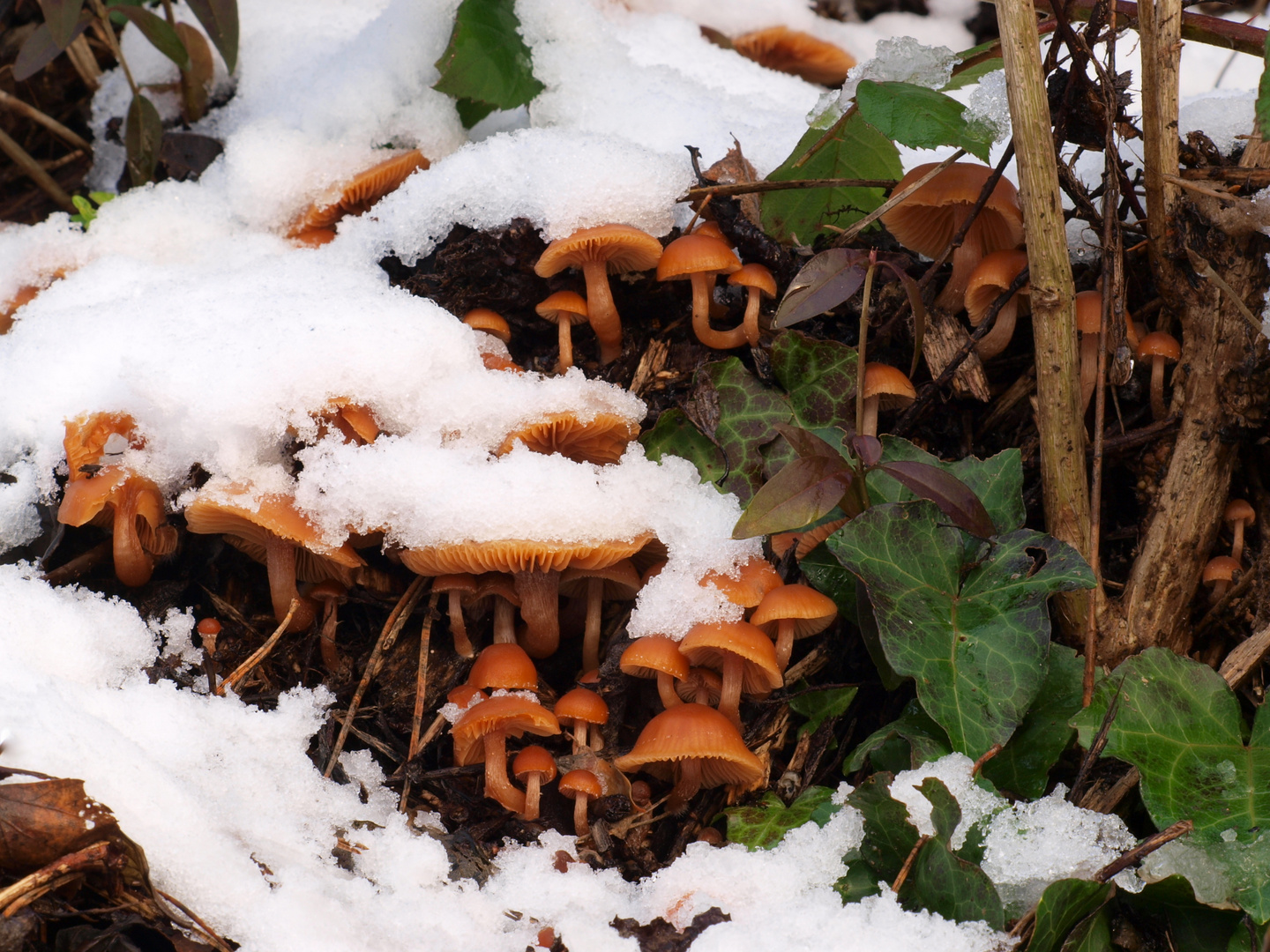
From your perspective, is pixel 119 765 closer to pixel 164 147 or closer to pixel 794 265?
pixel 794 265

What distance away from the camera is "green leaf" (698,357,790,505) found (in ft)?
8.07

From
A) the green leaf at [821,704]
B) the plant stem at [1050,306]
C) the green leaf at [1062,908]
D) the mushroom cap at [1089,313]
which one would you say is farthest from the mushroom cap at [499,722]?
the mushroom cap at [1089,313]

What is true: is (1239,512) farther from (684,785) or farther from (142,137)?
(142,137)

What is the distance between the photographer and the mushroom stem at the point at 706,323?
103 inches

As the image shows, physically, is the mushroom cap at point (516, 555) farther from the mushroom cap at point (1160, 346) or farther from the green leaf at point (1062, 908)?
the mushroom cap at point (1160, 346)

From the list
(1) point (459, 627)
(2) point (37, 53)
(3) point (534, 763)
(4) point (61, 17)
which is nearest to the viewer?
(3) point (534, 763)

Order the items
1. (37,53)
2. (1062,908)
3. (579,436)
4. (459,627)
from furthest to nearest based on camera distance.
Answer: (37,53), (579,436), (459,627), (1062,908)

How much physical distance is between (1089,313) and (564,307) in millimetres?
1382

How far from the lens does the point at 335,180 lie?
302cm

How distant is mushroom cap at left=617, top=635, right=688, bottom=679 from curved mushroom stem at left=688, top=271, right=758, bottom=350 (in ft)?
3.04

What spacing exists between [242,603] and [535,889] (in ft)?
3.80

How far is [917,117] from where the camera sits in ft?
7.09

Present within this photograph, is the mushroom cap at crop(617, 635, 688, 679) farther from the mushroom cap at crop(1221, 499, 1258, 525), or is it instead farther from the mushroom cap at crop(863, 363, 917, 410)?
the mushroom cap at crop(1221, 499, 1258, 525)

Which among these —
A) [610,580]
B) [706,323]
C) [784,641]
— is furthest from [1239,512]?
[610,580]
